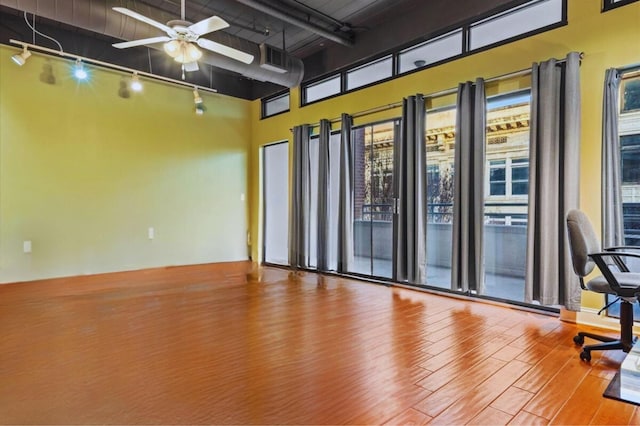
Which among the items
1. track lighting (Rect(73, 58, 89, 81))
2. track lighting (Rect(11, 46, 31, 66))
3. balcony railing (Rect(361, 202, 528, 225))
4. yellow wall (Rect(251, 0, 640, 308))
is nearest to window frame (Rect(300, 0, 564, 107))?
yellow wall (Rect(251, 0, 640, 308))

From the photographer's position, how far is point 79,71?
15.9 ft

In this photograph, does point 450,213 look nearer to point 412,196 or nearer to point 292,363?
point 412,196

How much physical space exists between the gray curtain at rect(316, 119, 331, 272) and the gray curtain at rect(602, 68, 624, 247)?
3395 mm

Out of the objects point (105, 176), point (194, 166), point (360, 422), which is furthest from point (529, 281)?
point (105, 176)

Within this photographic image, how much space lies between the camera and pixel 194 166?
6414 millimetres

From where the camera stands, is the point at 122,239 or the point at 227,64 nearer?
the point at 227,64

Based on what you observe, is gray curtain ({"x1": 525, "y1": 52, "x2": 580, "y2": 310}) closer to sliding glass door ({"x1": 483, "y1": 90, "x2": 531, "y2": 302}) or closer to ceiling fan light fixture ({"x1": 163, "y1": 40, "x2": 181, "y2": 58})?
sliding glass door ({"x1": 483, "y1": 90, "x2": 531, "y2": 302})

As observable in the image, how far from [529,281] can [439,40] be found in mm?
2877

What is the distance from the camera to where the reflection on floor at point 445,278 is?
3.75 metres

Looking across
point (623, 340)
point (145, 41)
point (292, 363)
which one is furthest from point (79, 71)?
point (623, 340)

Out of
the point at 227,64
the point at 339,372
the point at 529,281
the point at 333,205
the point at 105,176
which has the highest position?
the point at 227,64

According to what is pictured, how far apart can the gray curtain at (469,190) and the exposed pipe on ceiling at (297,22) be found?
1871mm

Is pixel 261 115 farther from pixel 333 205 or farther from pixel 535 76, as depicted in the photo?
pixel 535 76

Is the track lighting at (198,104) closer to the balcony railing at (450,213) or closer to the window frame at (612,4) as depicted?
the balcony railing at (450,213)
